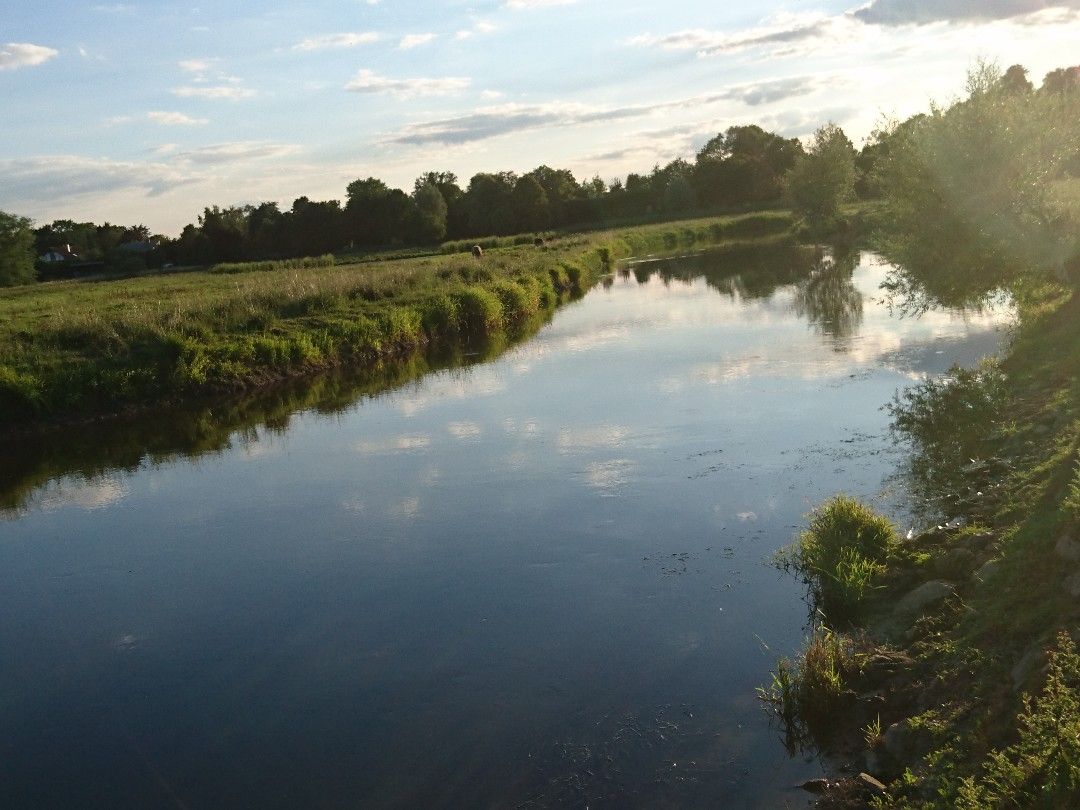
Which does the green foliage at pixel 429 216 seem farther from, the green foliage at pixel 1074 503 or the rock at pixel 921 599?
the green foliage at pixel 1074 503

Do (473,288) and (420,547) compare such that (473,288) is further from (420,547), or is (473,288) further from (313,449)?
(420,547)

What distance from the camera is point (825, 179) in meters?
70.4

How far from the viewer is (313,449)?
66.1 ft

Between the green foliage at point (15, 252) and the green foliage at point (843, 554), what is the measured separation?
78.4 meters

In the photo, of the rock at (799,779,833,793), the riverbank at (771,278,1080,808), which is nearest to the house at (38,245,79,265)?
the riverbank at (771,278,1080,808)

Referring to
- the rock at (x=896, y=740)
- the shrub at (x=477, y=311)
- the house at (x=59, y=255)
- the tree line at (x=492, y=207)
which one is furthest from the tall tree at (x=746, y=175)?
the rock at (x=896, y=740)

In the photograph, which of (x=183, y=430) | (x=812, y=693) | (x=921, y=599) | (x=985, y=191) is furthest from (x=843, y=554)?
(x=183, y=430)

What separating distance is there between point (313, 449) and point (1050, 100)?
17672 millimetres

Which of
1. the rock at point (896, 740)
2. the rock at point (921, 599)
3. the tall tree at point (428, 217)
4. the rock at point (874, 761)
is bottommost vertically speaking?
the rock at point (874, 761)

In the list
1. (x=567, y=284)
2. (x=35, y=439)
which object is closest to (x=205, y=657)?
(x=35, y=439)

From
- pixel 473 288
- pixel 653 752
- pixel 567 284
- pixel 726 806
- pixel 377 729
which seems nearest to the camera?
pixel 726 806

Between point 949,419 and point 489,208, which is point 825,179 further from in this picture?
point 949,419

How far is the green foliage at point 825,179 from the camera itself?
7006cm

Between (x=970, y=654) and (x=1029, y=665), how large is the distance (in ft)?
2.99
